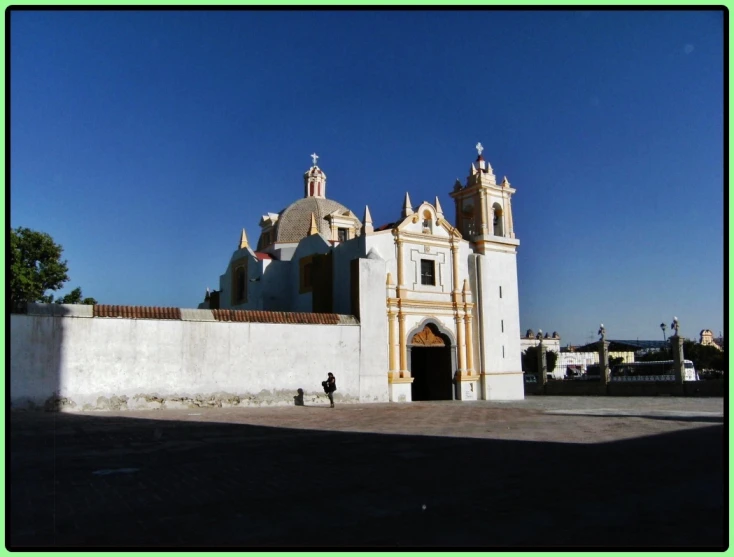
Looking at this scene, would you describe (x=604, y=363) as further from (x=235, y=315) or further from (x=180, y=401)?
(x=180, y=401)

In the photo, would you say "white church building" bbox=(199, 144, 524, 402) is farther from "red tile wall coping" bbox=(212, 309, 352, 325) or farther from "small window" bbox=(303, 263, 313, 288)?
"red tile wall coping" bbox=(212, 309, 352, 325)

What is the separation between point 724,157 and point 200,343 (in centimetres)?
1885

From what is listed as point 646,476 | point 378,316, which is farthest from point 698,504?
point 378,316

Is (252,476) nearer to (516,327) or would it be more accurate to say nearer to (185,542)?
(185,542)

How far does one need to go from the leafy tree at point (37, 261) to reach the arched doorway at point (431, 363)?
21354 mm

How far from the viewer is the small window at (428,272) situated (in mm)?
29156

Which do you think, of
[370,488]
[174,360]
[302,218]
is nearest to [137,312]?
[174,360]

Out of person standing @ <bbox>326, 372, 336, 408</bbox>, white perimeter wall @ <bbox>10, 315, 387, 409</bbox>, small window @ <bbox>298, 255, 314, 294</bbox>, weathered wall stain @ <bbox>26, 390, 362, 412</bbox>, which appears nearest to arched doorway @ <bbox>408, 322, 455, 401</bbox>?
white perimeter wall @ <bbox>10, 315, 387, 409</bbox>

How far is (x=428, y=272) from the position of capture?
29.3 m

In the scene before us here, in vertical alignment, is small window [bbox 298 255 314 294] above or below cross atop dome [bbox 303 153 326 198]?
below

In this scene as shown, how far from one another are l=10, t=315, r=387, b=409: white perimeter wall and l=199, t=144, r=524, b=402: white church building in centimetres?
176

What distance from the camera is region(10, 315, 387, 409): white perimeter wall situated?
60.3ft

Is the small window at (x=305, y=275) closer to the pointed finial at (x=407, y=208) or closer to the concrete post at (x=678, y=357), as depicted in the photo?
the pointed finial at (x=407, y=208)

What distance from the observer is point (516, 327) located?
103 ft
